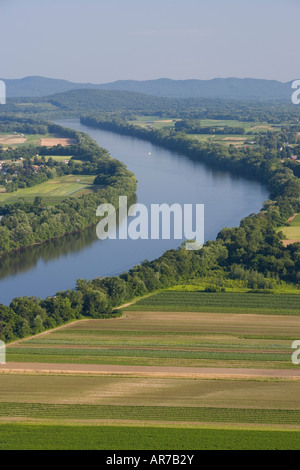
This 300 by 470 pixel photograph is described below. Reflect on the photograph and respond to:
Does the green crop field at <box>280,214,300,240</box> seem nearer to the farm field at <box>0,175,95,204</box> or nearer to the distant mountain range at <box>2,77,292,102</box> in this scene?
the farm field at <box>0,175,95,204</box>

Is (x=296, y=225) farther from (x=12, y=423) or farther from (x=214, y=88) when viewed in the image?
(x=214, y=88)

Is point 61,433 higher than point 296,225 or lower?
lower

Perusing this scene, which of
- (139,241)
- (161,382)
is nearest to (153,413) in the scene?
(161,382)

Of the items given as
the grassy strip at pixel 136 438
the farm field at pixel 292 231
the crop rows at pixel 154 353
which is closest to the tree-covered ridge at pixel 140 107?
the farm field at pixel 292 231

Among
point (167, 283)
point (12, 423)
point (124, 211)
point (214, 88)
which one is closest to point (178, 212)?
point (124, 211)

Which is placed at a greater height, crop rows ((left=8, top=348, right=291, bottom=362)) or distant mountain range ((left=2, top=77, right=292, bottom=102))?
distant mountain range ((left=2, top=77, right=292, bottom=102))
